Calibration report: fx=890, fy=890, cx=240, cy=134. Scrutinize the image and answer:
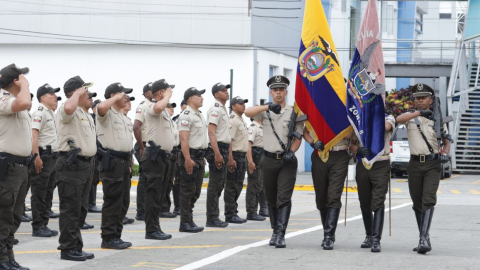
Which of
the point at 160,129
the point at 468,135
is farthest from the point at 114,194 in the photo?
the point at 468,135

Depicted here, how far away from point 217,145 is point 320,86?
2.65 metres

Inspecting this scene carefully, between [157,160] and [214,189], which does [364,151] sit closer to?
[157,160]

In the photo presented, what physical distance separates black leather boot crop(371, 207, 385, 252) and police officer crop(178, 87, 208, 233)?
303 centimetres

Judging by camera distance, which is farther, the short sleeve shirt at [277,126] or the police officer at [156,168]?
the police officer at [156,168]

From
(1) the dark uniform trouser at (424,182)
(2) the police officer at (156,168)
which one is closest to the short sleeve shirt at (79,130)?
(2) the police officer at (156,168)

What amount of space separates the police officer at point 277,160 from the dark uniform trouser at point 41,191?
339 cm

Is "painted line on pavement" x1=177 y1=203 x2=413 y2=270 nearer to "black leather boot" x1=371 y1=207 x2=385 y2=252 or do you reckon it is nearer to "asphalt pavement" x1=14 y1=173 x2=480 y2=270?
"asphalt pavement" x1=14 y1=173 x2=480 y2=270

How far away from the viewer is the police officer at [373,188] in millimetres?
11180

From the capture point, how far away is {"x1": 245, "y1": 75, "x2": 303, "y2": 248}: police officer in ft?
37.3

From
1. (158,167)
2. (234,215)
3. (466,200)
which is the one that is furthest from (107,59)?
(158,167)

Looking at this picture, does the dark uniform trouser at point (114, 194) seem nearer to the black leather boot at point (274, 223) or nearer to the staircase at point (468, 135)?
the black leather boot at point (274, 223)

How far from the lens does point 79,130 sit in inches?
404

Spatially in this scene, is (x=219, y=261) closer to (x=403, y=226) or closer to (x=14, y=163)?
(x=14, y=163)

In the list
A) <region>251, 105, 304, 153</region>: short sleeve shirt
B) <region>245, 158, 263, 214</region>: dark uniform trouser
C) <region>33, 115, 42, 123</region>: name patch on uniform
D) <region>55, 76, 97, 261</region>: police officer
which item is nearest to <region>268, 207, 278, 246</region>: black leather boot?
<region>251, 105, 304, 153</region>: short sleeve shirt
